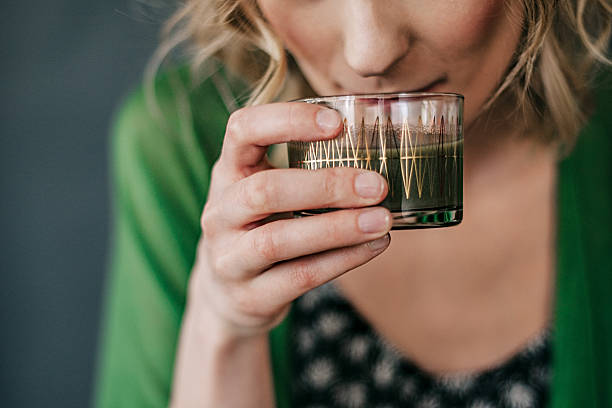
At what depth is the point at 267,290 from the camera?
24.4 inches

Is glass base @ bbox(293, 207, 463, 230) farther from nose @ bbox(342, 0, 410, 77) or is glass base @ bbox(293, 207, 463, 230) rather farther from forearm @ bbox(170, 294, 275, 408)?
forearm @ bbox(170, 294, 275, 408)

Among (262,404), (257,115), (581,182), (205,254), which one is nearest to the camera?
(257,115)

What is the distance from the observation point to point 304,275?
A: 588 millimetres

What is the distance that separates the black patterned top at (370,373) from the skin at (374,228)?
1.0 inches

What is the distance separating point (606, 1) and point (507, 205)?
1.29ft

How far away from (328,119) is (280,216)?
0.65 feet

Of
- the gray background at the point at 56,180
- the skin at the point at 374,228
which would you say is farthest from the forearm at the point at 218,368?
the gray background at the point at 56,180

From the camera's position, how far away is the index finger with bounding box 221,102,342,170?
1.69ft

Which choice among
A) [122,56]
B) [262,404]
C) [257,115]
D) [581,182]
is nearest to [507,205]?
[581,182]

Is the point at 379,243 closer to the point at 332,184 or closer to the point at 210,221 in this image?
the point at 332,184

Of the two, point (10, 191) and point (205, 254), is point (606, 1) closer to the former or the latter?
point (205, 254)

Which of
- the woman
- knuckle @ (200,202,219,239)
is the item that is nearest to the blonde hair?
the woman

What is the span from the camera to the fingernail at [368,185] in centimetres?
49

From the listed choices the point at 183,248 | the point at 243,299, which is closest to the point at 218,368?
the point at 243,299
